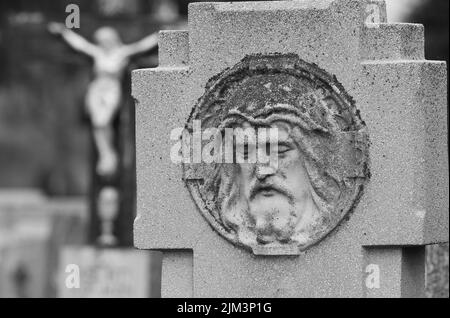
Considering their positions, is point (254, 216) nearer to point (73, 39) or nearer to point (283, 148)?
point (283, 148)

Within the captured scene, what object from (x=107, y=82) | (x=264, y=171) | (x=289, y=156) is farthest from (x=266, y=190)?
(x=107, y=82)

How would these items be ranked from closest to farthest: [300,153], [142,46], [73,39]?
[300,153] → [73,39] → [142,46]

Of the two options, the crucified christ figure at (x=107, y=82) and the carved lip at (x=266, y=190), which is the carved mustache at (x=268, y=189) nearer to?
the carved lip at (x=266, y=190)

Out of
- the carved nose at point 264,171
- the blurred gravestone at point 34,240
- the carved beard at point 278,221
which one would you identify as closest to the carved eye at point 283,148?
the carved nose at point 264,171

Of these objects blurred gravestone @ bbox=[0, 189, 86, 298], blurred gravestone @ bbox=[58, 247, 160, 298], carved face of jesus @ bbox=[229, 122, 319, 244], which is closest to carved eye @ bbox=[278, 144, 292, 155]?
carved face of jesus @ bbox=[229, 122, 319, 244]

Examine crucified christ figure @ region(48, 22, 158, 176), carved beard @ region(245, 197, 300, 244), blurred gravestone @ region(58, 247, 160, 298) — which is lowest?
blurred gravestone @ region(58, 247, 160, 298)

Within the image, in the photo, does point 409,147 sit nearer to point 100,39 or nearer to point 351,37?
point 351,37

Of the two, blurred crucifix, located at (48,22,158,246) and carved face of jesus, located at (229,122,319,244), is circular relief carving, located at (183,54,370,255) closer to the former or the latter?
carved face of jesus, located at (229,122,319,244)
